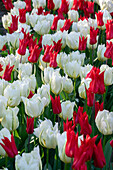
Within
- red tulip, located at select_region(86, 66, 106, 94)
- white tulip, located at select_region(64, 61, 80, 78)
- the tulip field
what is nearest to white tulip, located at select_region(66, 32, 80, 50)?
the tulip field

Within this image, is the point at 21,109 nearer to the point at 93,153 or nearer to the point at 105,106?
the point at 105,106

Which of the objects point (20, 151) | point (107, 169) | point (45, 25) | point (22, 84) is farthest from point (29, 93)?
point (45, 25)

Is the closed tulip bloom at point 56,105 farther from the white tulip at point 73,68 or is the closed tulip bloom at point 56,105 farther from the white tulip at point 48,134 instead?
the white tulip at point 73,68

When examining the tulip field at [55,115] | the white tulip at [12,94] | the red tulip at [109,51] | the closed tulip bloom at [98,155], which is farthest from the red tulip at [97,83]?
the red tulip at [109,51]

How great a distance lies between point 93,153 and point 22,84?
0.84 m

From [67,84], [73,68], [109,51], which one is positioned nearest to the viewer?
[67,84]

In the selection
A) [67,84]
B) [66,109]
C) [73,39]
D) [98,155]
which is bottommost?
[98,155]

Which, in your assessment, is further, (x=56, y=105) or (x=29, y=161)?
(x=56, y=105)

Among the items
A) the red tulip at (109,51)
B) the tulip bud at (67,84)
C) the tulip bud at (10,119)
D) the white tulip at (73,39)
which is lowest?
the tulip bud at (10,119)

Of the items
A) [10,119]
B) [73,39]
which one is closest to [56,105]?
[10,119]

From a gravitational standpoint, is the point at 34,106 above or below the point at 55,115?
above

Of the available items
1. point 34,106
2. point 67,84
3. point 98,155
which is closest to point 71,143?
point 98,155

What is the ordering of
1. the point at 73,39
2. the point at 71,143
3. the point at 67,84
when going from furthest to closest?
1. the point at 73,39
2. the point at 67,84
3. the point at 71,143

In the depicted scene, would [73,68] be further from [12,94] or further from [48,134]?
[48,134]
